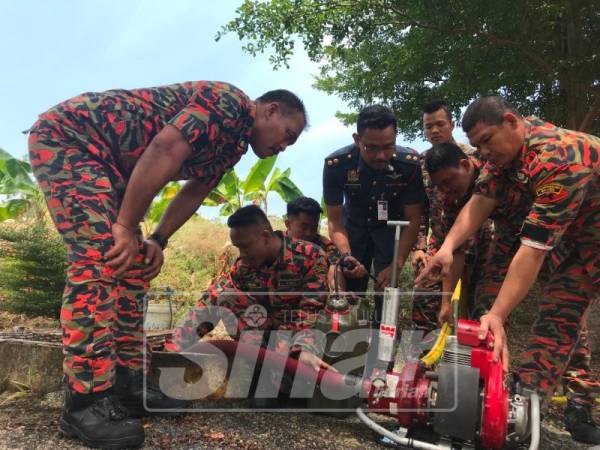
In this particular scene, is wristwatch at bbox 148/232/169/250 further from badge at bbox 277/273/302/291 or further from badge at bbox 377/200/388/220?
badge at bbox 377/200/388/220

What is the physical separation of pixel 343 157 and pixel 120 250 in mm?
2257

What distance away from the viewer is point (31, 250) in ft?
17.8

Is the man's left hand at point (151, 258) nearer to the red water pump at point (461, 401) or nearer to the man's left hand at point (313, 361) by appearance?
the man's left hand at point (313, 361)

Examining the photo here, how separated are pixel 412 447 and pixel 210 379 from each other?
1.35 m

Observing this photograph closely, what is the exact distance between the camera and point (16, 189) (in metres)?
9.67

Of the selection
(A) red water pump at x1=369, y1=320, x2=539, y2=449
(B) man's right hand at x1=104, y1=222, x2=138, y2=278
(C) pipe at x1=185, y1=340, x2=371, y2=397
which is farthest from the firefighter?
(B) man's right hand at x1=104, y1=222, x2=138, y2=278

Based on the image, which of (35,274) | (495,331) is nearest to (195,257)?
(35,274)

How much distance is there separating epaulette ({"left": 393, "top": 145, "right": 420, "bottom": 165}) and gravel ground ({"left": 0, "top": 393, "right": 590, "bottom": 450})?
1.89 metres

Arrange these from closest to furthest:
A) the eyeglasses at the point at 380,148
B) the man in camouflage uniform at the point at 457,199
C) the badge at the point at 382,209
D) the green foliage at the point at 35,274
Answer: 1. the man in camouflage uniform at the point at 457,199
2. the eyeglasses at the point at 380,148
3. the badge at the point at 382,209
4. the green foliage at the point at 35,274

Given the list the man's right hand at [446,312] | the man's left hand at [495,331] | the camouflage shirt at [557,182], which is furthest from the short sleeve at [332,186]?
the man's left hand at [495,331]

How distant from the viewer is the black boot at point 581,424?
9.36 ft

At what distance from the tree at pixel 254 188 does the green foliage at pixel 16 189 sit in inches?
128

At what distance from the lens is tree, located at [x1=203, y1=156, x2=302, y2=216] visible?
32.6 ft

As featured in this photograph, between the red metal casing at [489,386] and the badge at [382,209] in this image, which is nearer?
the red metal casing at [489,386]
